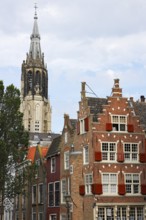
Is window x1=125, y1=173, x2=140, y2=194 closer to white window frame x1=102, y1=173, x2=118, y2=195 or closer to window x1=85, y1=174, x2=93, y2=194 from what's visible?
white window frame x1=102, y1=173, x2=118, y2=195

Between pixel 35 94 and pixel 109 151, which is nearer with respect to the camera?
pixel 109 151

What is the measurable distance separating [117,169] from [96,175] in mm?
2373

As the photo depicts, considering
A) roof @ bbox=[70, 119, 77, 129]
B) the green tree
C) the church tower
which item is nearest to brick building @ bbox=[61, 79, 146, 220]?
roof @ bbox=[70, 119, 77, 129]

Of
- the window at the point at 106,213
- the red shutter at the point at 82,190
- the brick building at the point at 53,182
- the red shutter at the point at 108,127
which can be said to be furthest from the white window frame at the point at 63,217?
the red shutter at the point at 108,127

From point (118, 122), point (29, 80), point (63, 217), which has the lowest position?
point (63, 217)

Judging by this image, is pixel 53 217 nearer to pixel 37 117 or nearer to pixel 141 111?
pixel 141 111

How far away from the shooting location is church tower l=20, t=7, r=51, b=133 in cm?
17412

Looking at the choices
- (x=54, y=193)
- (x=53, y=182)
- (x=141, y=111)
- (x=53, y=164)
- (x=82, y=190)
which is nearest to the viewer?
(x=82, y=190)

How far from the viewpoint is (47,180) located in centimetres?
5928

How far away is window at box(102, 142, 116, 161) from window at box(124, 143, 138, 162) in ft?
4.27

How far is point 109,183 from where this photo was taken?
4916 cm

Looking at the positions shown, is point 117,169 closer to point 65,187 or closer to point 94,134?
point 94,134

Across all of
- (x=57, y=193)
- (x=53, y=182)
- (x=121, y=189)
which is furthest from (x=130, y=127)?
(x=53, y=182)

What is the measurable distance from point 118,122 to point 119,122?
0.41 feet
